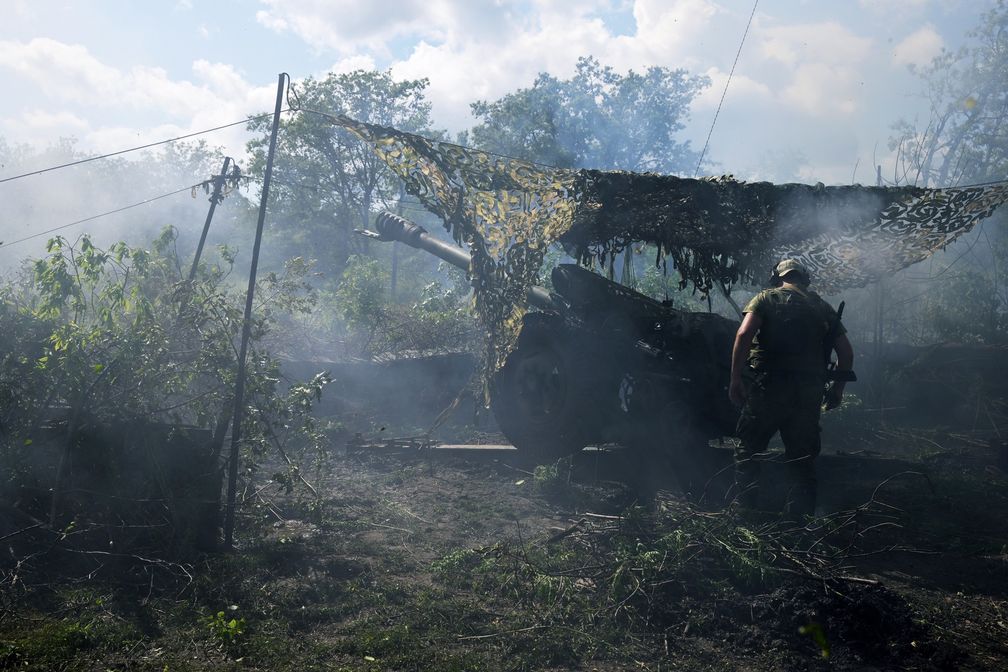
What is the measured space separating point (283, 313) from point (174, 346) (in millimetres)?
8458

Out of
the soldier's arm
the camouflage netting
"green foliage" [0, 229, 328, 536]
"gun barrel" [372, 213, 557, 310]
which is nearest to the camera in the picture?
"green foliage" [0, 229, 328, 536]

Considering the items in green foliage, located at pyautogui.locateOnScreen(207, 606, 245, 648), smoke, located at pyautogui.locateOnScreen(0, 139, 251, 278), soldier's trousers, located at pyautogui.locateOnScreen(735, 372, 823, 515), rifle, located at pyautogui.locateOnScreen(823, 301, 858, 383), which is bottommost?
green foliage, located at pyautogui.locateOnScreen(207, 606, 245, 648)

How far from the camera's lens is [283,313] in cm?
1411

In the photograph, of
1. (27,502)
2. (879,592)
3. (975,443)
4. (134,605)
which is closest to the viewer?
(879,592)

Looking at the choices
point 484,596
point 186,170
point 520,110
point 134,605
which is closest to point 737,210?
point 484,596

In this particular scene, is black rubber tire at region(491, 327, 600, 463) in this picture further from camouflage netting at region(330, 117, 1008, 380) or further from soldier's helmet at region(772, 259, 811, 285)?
soldier's helmet at region(772, 259, 811, 285)

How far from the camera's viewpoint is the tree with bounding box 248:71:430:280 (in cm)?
2548

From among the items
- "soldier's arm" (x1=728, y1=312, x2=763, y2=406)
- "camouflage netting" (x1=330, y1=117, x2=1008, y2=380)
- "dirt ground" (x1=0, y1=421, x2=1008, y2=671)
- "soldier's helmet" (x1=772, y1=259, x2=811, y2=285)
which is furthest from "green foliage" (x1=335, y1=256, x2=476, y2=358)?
"soldier's arm" (x1=728, y1=312, x2=763, y2=406)

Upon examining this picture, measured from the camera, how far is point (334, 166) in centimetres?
2659

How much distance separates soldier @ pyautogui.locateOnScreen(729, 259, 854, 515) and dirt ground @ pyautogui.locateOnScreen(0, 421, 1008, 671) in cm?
29

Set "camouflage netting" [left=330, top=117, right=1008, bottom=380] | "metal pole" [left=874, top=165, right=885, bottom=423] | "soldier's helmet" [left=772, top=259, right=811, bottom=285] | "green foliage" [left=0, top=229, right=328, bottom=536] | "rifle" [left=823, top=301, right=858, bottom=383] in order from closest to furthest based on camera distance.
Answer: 1. "green foliage" [left=0, top=229, right=328, bottom=536]
2. "rifle" [left=823, top=301, right=858, bottom=383]
3. "soldier's helmet" [left=772, top=259, right=811, bottom=285]
4. "camouflage netting" [left=330, top=117, right=1008, bottom=380]
5. "metal pole" [left=874, top=165, right=885, bottom=423]

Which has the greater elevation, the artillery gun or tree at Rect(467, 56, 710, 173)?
tree at Rect(467, 56, 710, 173)

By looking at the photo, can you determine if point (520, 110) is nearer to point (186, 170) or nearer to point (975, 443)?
point (975, 443)

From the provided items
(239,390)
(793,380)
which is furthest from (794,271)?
(239,390)
